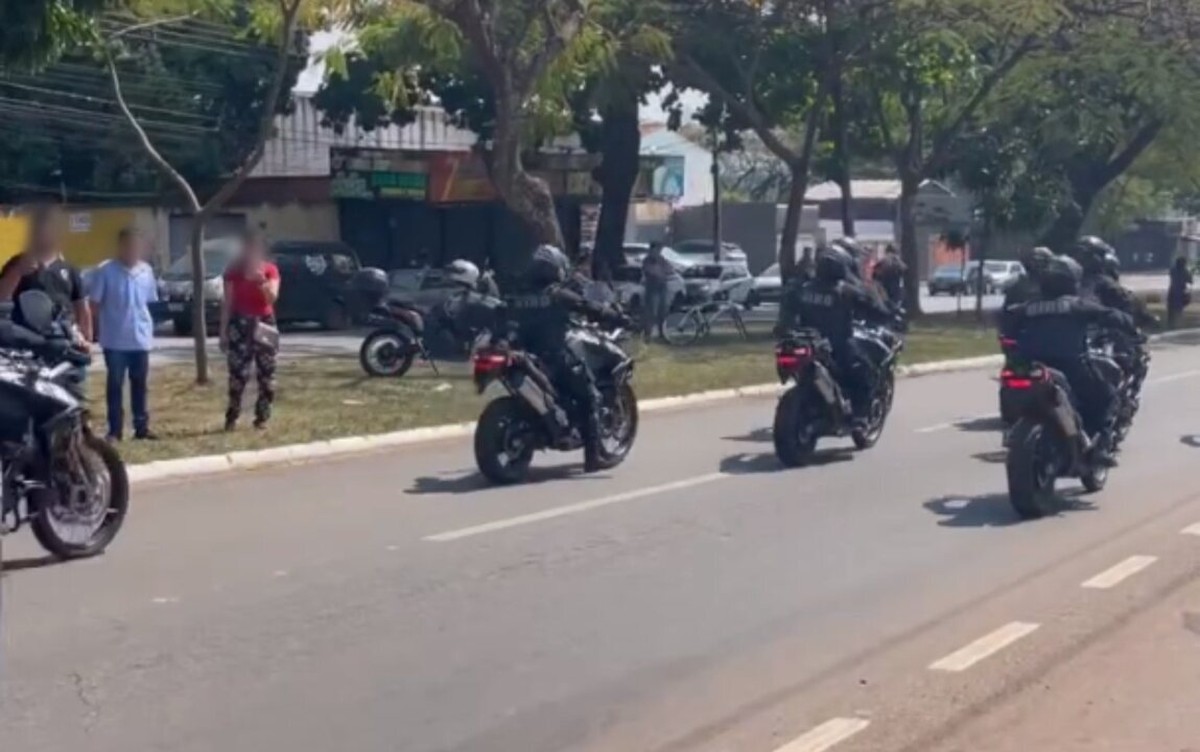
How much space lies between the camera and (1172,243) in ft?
321

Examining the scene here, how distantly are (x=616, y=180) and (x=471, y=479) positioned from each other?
30.2 metres

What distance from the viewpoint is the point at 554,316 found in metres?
15.6

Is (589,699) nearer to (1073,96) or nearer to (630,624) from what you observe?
(630,624)

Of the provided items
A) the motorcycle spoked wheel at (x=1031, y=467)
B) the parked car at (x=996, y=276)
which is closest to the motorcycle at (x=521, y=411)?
the motorcycle spoked wheel at (x=1031, y=467)

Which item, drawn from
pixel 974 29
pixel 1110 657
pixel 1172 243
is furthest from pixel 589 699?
pixel 1172 243

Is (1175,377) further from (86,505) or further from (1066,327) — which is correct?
(86,505)

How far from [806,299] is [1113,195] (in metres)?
54.2

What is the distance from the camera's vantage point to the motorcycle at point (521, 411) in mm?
15234

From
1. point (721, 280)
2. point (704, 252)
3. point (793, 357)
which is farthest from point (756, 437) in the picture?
point (704, 252)

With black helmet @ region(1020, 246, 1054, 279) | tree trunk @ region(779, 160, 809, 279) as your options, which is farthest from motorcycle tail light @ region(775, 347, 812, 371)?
tree trunk @ region(779, 160, 809, 279)

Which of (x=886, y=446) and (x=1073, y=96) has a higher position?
(x=1073, y=96)

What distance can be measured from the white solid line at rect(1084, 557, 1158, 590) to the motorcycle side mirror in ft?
19.0

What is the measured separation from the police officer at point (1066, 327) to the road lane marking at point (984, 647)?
4.35 meters

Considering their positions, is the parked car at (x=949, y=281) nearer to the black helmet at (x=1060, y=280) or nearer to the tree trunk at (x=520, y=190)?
the tree trunk at (x=520, y=190)
